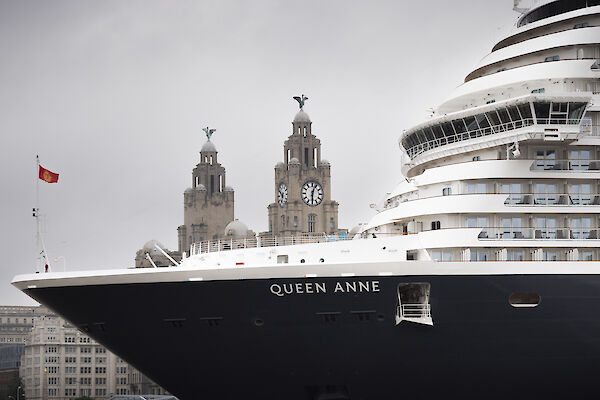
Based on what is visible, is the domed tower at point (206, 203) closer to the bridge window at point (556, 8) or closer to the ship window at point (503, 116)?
the bridge window at point (556, 8)

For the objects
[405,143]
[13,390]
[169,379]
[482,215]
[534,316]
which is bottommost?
[13,390]

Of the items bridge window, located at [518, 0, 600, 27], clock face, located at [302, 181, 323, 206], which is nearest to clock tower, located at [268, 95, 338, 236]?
clock face, located at [302, 181, 323, 206]

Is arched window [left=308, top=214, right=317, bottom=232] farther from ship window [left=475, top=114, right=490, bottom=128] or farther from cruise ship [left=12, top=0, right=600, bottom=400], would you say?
cruise ship [left=12, top=0, right=600, bottom=400]

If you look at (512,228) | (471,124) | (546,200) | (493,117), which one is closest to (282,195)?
(471,124)

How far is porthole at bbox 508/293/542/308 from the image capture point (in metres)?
25.8

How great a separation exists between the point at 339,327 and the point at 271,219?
115366 millimetres

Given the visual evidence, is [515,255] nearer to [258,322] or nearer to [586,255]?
[586,255]

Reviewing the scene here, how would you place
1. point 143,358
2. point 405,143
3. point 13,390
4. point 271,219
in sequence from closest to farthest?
point 143,358 → point 405,143 → point 13,390 → point 271,219

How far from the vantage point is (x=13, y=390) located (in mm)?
122438

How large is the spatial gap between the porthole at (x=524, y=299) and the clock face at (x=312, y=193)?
11364 centimetres

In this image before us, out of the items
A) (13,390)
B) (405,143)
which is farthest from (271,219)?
(405,143)

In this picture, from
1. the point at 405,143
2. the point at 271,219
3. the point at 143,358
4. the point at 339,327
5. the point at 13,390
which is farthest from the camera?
the point at 271,219

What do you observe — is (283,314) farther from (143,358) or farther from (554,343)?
(554,343)

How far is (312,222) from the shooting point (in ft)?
452
